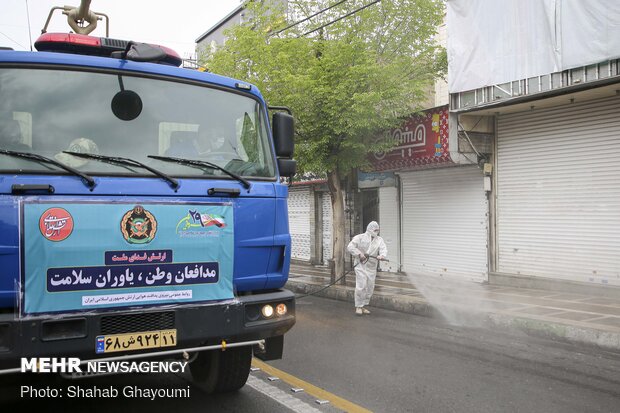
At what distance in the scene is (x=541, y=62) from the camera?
10.5m

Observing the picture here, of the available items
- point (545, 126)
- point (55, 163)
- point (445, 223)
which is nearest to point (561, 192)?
point (545, 126)

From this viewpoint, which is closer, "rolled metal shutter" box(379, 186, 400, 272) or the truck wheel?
the truck wheel

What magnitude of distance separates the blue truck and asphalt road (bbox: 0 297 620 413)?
2.18 feet

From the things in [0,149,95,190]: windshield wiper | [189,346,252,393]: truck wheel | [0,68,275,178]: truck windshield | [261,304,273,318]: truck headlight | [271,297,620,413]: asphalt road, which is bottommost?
[271,297,620,413]: asphalt road

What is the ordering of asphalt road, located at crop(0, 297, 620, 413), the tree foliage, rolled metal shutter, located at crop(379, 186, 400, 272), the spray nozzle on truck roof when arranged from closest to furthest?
the spray nozzle on truck roof, asphalt road, located at crop(0, 297, 620, 413), the tree foliage, rolled metal shutter, located at crop(379, 186, 400, 272)

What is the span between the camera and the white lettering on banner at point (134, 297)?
344cm

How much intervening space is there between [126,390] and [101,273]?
2020 millimetres

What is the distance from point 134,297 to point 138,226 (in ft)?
1.51

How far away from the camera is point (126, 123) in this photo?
3803 mm

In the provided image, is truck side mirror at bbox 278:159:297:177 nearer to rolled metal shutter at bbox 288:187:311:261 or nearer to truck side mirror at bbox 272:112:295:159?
truck side mirror at bbox 272:112:295:159

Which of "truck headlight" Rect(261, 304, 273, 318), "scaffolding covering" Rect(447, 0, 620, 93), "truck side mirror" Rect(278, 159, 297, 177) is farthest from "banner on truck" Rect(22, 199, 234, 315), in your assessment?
"scaffolding covering" Rect(447, 0, 620, 93)

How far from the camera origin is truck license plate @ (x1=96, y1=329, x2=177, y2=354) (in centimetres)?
342

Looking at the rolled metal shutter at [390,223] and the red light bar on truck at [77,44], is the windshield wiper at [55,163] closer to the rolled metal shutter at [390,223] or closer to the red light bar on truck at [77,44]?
the red light bar on truck at [77,44]

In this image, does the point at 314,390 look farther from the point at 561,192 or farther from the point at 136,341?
the point at 561,192
